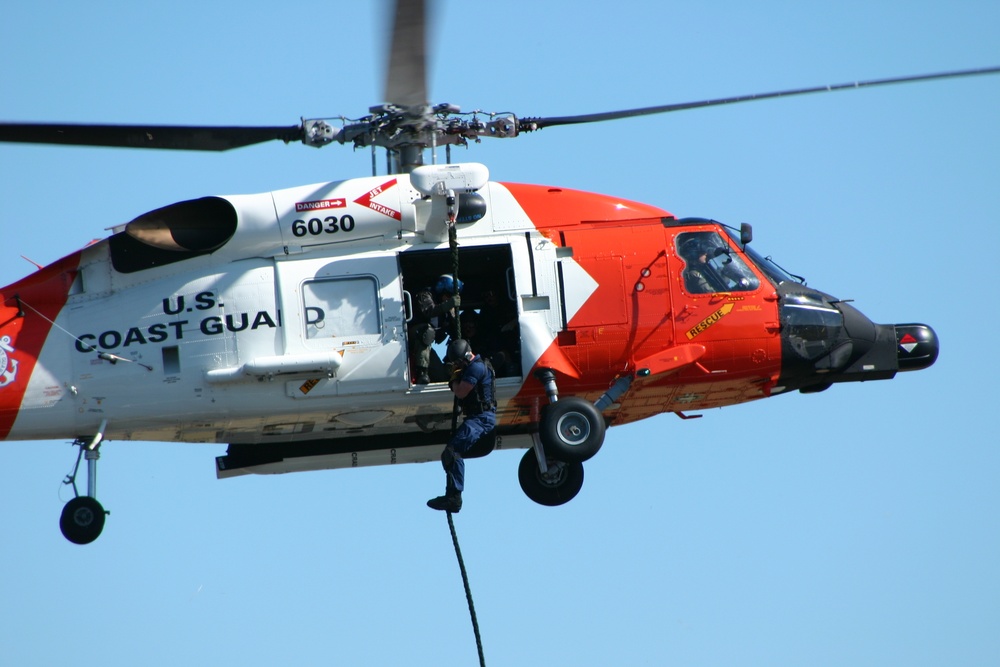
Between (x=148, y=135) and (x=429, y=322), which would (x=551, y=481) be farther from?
(x=148, y=135)

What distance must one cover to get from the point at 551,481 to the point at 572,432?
1.64 m

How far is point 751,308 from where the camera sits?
1733 cm

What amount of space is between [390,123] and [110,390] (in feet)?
13.2

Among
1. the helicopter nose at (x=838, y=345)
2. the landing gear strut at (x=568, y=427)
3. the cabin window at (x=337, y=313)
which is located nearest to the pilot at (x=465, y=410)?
the landing gear strut at (x=568, y=427)

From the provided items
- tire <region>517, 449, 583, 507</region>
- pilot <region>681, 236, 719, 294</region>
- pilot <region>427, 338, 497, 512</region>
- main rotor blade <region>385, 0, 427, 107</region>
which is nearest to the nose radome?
pilot <region>681, 236, 719, 294</region>

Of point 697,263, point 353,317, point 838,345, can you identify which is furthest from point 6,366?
point 838,345

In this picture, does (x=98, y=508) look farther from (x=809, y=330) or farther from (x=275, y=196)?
(x=809, y=330)

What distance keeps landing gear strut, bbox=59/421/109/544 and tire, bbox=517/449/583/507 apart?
15.5 ft

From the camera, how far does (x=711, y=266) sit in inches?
687

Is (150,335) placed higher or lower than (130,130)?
lower

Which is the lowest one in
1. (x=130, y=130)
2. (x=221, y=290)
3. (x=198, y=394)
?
(x=198, y=394)

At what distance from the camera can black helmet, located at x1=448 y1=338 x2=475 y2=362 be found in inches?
643

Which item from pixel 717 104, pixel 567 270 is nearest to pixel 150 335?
pixel 567 270

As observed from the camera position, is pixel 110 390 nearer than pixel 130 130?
No
